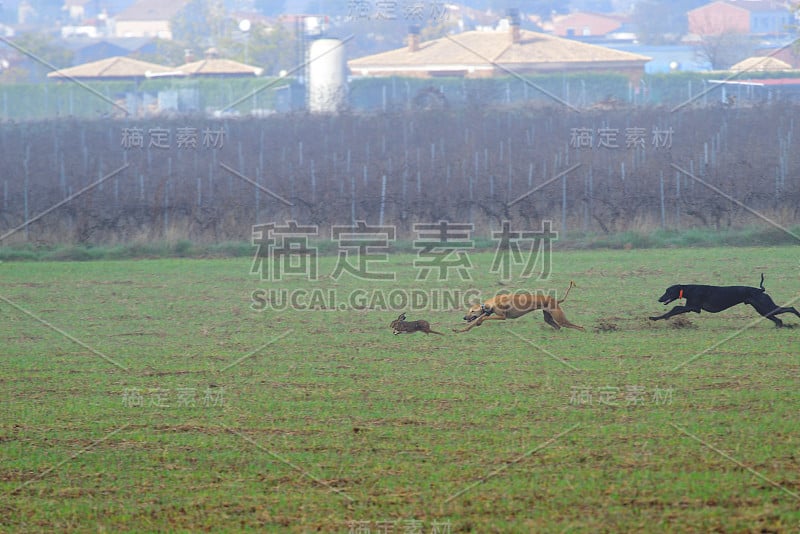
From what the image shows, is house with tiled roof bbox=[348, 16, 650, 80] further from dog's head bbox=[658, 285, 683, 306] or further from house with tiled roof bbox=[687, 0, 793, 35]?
dog's head bbox=[658, 285, 683, 306]

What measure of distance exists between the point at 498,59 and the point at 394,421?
2009 inches

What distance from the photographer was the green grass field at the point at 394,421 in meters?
6.21

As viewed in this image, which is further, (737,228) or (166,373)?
(737,228)

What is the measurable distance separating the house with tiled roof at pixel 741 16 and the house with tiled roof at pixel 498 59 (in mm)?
25785

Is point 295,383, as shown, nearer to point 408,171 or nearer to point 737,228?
point 737,228

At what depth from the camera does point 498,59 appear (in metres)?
57.2

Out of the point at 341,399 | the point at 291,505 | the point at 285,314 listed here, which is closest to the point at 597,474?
the point at 291,505

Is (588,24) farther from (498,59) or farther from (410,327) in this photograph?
(410,327)

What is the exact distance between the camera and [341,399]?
897 cm

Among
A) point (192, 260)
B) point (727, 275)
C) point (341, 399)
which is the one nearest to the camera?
point (341, 399)

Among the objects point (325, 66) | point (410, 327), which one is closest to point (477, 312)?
point (410, 327)

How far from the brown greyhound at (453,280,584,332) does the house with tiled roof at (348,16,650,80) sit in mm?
44925

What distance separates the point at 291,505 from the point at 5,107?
4980cm

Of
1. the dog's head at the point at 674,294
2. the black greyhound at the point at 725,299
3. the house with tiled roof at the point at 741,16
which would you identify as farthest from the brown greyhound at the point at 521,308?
the house with tiled roof at the point at 741,16
